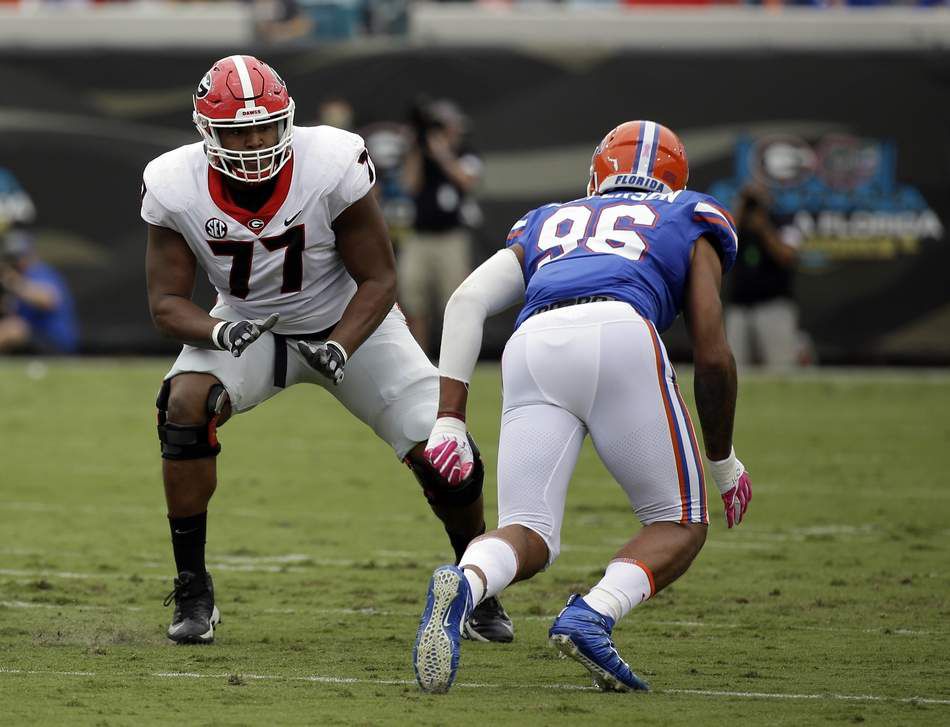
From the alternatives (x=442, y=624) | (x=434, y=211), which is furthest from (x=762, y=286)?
(x=442, y=624)

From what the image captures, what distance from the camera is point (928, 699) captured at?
4520 mm

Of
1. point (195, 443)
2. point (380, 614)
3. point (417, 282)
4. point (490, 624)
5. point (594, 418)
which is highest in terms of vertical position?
point (594, 418)

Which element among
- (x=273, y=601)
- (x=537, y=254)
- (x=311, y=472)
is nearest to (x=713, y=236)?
(x=537, y=254)

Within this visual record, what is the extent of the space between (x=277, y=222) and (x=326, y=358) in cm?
52

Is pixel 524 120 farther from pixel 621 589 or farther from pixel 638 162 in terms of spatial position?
pixel 621 589

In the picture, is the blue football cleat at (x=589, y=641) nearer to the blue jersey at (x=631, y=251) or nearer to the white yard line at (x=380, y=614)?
the blue jersey at (x=631, y=251)

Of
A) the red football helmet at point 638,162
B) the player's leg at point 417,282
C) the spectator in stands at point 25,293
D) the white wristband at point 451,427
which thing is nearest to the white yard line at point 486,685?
the white wristband at point 451,427

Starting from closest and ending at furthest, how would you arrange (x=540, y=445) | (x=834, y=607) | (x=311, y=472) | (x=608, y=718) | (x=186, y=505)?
1. (x=608, y=718)
2. (x=540, y=445)
3. (x=186, y=505)
4. (x=834, y=607)
5. (x=311, y=472)

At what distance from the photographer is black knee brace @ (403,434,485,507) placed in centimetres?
561

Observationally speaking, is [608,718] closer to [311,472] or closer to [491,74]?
[311,472]

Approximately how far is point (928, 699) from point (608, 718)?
2.92ft

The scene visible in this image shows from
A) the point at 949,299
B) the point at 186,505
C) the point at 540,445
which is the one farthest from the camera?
the point at 949,299

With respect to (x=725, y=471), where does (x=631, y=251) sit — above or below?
above

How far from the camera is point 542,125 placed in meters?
15.5
